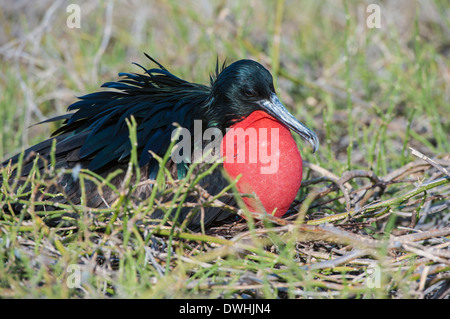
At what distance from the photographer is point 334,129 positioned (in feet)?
10.4

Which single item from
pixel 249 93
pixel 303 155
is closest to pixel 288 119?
pixel 249 93

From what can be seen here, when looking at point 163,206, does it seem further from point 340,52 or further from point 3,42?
point 3,42

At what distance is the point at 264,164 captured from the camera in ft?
5.66

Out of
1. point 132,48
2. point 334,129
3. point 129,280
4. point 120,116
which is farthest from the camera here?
point 132,48

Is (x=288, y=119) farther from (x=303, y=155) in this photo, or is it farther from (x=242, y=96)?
(x=303, y=155)

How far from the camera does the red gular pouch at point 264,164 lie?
172 cm

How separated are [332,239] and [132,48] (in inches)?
114

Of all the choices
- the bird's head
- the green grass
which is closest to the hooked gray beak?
the bird's head

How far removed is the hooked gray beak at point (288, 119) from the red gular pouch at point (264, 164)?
0.14 feet

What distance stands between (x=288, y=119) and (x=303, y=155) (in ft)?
2.48

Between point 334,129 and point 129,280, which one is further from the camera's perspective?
point 334,129

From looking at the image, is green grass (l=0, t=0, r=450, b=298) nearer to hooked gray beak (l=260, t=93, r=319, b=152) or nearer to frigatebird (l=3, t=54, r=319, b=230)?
frigatebird (l=3, t=54, r=319, b=230)

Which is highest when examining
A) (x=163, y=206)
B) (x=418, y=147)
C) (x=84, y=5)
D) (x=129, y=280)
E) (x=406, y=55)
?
(x=84, y=5)

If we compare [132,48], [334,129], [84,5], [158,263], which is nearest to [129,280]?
[158,263]
